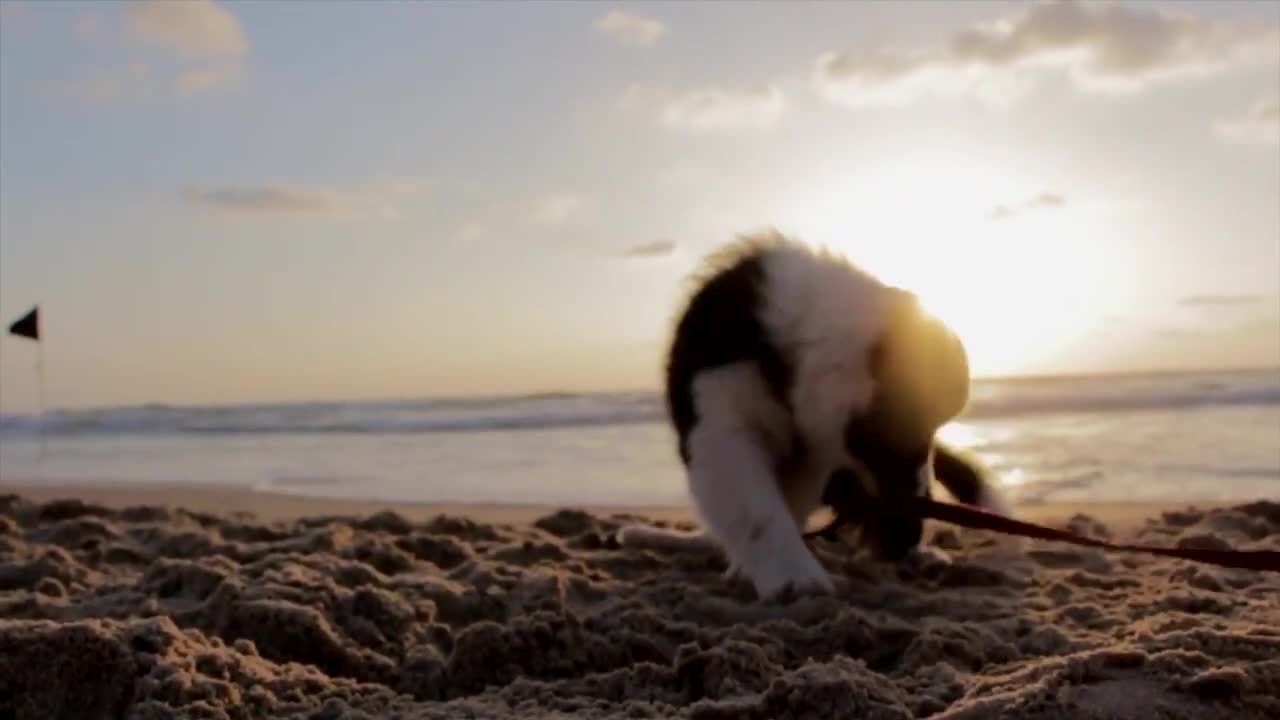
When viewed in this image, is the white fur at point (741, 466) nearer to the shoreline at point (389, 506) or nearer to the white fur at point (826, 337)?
the white fur at point (826, 337)

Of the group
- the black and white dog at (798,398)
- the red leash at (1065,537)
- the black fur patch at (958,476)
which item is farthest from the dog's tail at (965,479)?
the red leash at (1065,537)

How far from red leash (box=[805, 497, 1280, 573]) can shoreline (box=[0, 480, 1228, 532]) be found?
6.96 feet

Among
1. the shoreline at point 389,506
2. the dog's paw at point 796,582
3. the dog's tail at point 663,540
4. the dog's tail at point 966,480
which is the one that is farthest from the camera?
the shoreline at point 389,506

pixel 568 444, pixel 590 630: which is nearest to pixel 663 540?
pixel 590 630

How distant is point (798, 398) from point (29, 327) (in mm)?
4642

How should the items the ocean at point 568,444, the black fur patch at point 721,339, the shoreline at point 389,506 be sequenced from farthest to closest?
the ocean at point 568,444 < the shoreline at point 389,506 < the black fur patch at point 721,339

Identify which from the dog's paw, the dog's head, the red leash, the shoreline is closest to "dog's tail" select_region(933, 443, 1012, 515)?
the shoreline

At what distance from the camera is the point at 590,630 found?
3576 mm

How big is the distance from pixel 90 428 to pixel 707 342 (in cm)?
1593

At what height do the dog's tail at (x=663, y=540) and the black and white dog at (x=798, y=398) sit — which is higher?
the black and white dog at (x=798, y=398)

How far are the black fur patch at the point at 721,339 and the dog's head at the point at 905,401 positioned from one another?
1.03 ft

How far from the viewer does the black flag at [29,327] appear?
23.3 ft

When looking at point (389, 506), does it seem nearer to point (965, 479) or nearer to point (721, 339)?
point (965, 479)

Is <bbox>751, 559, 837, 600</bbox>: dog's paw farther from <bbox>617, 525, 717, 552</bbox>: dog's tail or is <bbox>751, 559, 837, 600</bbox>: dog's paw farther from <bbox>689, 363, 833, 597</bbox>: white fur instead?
<bbox>617, 525, 717, 552</bbox>: dog's tail
